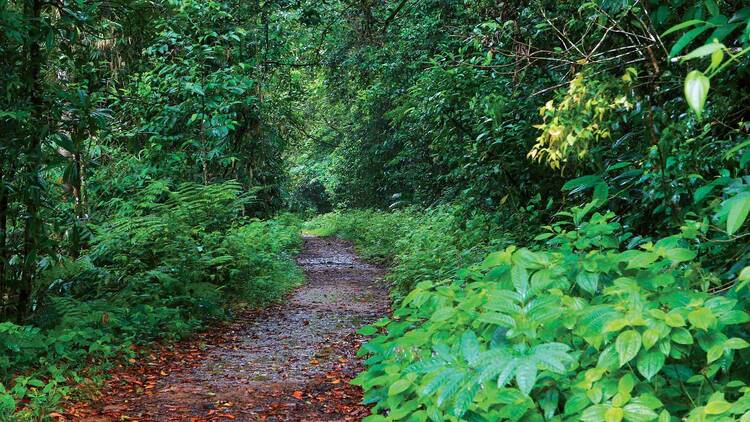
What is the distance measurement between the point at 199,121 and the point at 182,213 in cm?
181

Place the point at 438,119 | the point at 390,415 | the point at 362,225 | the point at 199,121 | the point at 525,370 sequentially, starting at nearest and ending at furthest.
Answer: the point at 525,370 < the point at 390,415 < the point at 438,119 < the point at 199,121 < the point at 362,225

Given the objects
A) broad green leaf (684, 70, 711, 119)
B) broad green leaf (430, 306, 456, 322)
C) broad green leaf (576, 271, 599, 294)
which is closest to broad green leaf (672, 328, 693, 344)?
broad green leaf (576, 271, 599, 294)

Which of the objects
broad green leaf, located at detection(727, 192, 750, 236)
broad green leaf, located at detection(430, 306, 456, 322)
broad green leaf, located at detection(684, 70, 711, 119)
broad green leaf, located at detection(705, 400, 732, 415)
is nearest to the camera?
broad green leaf, located at detection(684, 70, 711, 119)

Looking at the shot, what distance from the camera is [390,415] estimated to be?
2625 millimetres

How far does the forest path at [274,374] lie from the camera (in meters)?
4.88

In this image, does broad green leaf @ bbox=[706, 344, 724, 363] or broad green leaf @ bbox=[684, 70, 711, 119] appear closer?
broad green leaf @ bbox=[684, 70, 711, 119]

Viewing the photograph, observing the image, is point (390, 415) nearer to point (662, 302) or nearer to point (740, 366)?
point (662, 302)

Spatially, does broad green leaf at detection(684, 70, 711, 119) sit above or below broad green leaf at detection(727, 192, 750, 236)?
above

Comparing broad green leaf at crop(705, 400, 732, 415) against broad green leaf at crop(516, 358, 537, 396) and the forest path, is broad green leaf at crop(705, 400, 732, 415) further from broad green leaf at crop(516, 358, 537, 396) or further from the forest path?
the forest path

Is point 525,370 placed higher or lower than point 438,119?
lower

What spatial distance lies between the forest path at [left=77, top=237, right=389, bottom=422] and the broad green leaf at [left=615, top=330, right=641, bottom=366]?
10.3 feet

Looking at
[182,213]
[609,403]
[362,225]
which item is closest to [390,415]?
[609,403]

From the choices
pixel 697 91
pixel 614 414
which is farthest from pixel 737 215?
pixel 614 414

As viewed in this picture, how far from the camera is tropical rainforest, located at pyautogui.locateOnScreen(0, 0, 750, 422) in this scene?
2277 millimetres
